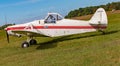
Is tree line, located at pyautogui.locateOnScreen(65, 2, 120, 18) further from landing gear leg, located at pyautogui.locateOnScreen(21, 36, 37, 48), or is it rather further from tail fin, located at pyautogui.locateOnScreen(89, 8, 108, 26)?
landing gear leg, located at pyautogui.locateOnScreen(21, 36, 37, 48)

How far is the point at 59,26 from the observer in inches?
895

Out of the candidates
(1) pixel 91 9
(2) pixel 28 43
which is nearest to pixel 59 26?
(2) pixel 28 43

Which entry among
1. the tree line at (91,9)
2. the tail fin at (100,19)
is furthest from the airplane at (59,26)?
the tree line at (91,9)

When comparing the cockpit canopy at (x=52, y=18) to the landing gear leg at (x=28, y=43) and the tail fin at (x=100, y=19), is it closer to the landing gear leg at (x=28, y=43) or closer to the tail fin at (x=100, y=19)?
the landing gear leg at (x=28, y=43)

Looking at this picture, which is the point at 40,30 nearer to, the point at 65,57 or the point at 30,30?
the point at 30,30

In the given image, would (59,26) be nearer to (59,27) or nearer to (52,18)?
(59,27)

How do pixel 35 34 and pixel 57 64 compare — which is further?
pixel 35 34

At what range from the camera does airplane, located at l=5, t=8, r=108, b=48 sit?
73.4 ft

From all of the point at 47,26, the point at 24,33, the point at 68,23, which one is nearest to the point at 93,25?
the point at 68,23

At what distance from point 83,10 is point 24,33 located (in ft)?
327

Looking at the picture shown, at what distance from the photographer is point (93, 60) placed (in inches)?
456

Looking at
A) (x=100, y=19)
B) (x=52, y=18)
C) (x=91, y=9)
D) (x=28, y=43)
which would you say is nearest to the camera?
(x=100, y=19)

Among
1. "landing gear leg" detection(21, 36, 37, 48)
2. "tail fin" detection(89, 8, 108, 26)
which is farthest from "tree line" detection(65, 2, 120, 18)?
"landing gear leg" detection(21, 36, 37, 48)

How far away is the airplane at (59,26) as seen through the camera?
22.4 m
